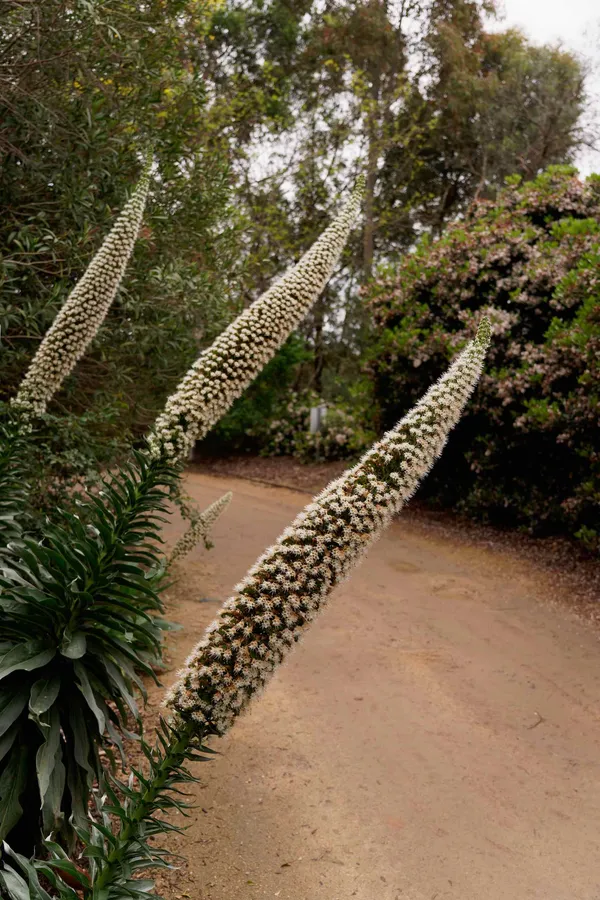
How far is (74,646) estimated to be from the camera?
10.2 feet

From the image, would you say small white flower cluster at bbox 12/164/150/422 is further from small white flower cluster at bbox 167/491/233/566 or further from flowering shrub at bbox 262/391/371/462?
flowering shrub at bbox 262/391/371/462

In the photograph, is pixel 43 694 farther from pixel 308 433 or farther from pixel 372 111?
pixel 372 111

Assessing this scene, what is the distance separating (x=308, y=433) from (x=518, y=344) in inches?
306

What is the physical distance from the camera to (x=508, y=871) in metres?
4.00

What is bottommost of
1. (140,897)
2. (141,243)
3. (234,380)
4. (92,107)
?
(140,897)


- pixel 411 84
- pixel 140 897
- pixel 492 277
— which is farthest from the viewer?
pixel 411 84

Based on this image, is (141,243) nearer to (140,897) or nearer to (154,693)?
(154,693)

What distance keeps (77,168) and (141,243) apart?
2.75ft

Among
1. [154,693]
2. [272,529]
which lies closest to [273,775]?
[154,693]

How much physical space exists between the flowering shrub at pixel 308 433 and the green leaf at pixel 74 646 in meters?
11.3

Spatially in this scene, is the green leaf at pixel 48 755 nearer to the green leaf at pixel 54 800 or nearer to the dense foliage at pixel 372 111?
the green leaf at pixel 54 800

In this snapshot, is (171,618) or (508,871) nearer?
(508,871)

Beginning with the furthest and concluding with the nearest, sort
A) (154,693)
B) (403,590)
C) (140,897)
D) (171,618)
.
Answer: (403,590)
(171,618)
(154,693)
(140,897)

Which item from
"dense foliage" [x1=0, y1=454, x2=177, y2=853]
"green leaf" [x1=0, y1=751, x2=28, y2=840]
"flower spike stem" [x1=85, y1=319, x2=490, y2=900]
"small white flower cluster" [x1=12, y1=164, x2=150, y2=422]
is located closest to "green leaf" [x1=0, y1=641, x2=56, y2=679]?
"dense foliage" [x1=0, y1=454, x2=177, y2=853]
